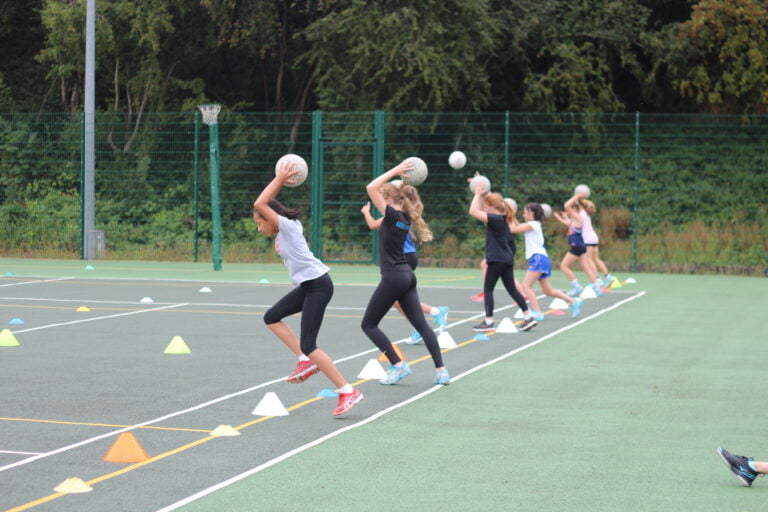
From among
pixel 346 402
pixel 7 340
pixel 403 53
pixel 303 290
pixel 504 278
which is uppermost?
pixel 403 53

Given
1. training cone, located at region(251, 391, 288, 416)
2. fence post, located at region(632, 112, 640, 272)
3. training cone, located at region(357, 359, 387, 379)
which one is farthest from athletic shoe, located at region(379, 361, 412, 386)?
fence post, located at region(632, 112, 640, 272)

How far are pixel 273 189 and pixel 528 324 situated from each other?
610 cm

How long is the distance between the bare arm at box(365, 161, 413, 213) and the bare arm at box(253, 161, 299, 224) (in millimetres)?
819

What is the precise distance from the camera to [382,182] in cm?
881

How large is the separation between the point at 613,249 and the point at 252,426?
18592 millimetres

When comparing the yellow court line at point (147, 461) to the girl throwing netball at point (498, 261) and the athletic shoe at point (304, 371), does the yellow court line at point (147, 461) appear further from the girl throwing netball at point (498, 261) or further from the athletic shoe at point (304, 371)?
the girl throwing netball at point (498, 261)

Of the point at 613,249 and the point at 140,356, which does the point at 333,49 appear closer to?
the point at 613,249

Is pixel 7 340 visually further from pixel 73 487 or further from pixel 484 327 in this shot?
pixel 73 487

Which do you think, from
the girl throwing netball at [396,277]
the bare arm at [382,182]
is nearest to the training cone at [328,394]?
the girl throwing netball at [396,277]

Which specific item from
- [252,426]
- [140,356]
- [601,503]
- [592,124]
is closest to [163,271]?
[592,124]

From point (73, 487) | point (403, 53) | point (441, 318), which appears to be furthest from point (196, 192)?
point (73, 487)

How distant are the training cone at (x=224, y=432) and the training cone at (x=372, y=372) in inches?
95.4

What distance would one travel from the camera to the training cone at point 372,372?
32.4ft

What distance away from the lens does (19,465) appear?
663cm
